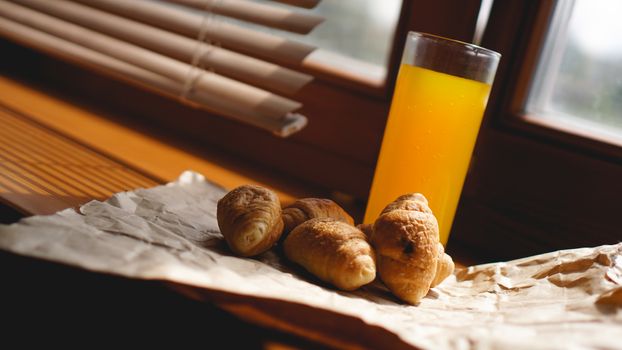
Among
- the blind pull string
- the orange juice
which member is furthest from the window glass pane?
the blind pull string

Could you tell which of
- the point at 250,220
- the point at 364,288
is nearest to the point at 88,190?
the point at 250,220

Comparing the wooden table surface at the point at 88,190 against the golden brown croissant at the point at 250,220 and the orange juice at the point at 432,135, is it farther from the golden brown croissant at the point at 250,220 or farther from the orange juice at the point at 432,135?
the orange juice at the point at 432,135

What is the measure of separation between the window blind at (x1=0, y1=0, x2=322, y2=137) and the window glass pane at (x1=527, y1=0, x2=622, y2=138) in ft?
1.27

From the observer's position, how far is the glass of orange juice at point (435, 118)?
753 mm

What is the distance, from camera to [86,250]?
0.52 metres

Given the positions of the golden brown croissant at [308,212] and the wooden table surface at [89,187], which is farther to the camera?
the golden brown croissant at [308,212]

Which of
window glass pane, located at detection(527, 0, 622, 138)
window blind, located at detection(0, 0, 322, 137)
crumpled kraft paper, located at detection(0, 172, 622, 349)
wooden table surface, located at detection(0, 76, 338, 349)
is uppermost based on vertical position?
window glass pane, located at detection(527, 0, 622, 138)

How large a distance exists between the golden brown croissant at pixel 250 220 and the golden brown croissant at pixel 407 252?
4.6 inches

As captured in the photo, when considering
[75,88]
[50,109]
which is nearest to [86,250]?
[50,109]

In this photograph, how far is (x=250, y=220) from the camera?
2.09ft

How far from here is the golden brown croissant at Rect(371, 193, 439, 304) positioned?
619 millimetres

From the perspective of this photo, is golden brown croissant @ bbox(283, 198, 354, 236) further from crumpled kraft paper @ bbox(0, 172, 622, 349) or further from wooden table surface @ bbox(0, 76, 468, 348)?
wooden table surface @ bbox(0, 76, 468, 348)

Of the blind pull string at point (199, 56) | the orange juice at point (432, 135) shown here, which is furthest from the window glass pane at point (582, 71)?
the blind pull string at point (199, 56)

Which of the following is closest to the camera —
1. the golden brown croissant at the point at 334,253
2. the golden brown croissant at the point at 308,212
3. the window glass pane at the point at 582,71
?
the golden brown croissant at the point at 334,253
